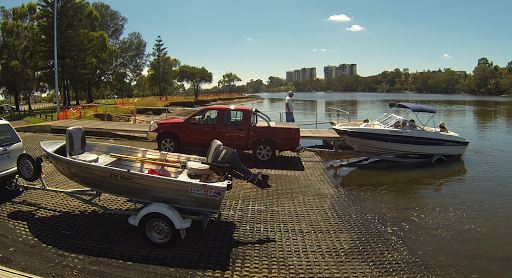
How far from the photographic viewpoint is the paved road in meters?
4.65

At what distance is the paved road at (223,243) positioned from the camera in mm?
4648

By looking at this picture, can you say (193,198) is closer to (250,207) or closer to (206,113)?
(250,207)

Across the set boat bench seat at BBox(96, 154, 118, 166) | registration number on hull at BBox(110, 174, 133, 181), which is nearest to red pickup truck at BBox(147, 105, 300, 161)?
boat bench seat at BBox(96, 154, 118, 166)

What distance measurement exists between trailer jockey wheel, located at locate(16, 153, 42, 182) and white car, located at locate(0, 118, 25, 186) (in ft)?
1.74

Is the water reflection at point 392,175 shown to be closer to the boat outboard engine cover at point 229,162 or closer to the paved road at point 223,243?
the paved road at point 223,243

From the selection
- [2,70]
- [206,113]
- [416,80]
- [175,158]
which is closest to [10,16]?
[2,70]

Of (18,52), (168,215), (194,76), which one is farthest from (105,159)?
(194,76)

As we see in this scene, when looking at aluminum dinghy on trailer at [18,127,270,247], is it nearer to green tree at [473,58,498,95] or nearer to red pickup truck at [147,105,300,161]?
red pickup truck at [147,105,300,161]

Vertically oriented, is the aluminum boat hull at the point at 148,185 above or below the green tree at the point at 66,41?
below

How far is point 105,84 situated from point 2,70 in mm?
12610

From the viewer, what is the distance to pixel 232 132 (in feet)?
35.7

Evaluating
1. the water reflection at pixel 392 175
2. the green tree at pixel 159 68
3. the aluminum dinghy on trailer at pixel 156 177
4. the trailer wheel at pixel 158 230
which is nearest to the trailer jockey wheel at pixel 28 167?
the aluminum dinghy on trailer at pixel 156 177

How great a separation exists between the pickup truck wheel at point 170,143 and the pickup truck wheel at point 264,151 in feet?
8.86

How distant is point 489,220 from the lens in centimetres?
734
